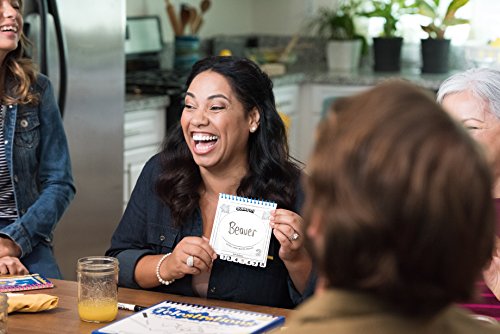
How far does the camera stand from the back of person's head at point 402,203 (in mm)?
870

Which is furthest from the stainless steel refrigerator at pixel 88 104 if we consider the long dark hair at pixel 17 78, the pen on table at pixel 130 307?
the pen on table at pixel 130 307

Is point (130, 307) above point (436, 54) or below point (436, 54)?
below

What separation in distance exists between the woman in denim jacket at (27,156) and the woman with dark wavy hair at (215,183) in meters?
0.39

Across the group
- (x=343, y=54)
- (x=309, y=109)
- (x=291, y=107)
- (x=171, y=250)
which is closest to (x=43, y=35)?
(x=171, y=250)

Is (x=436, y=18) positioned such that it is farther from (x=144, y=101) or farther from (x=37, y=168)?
(x=37, y=168)

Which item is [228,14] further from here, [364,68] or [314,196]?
[314,196]

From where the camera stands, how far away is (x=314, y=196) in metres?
0.92

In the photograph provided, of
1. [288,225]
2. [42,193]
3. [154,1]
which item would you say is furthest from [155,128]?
[288,225]

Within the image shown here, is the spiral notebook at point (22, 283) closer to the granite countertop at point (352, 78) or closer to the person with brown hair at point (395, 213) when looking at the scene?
the person with brown hair at point (395, 213)

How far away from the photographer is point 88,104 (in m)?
3.72

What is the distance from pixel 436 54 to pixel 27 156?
3329 millimetres

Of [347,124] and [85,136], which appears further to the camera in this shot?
[85,136]

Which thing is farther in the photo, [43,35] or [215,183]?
[43,35]

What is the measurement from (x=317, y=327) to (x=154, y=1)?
4466 mm
